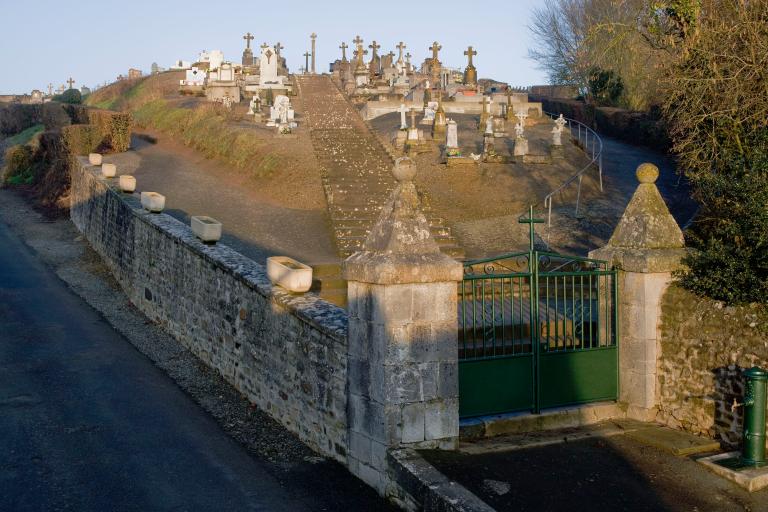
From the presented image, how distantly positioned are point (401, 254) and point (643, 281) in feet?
8.56

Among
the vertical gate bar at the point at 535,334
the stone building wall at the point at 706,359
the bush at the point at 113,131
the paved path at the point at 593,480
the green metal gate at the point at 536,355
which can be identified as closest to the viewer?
the paved path at the point at 593,480

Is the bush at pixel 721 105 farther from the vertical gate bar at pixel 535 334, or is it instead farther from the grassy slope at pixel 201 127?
the grassy slope at pixel 201 127

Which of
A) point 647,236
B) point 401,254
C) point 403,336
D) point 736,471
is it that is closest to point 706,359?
point 736,471

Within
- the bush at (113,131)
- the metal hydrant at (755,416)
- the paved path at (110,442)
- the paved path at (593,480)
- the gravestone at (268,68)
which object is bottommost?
the paved path at (110,442)

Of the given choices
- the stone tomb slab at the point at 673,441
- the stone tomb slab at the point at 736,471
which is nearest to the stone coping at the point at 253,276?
the stone tomb slab at the point at 673,441

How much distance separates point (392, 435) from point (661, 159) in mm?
20952

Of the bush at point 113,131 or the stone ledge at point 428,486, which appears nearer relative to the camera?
the stone ledge at point 428,486

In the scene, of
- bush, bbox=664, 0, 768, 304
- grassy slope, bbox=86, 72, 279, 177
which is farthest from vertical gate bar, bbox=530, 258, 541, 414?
grassy slope, bbox=86, 72, 279, 177

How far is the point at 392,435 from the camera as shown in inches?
279

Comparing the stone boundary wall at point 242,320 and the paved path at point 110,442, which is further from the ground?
the stone boundary wall at point 242,320

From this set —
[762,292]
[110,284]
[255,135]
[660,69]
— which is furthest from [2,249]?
[762,292]

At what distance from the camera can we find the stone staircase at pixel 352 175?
17234 mm

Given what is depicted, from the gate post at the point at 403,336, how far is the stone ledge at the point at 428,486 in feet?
0.61

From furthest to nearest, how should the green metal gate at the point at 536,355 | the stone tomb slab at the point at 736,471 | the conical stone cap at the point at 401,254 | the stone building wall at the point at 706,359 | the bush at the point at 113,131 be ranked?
the bush at the point at 113,131
the green metal gate at the point at 536,355
the stone building wall at the point at 706,359
the conical stone cap at the point at 401,254
the stone tomb slab at the point at 736,471
